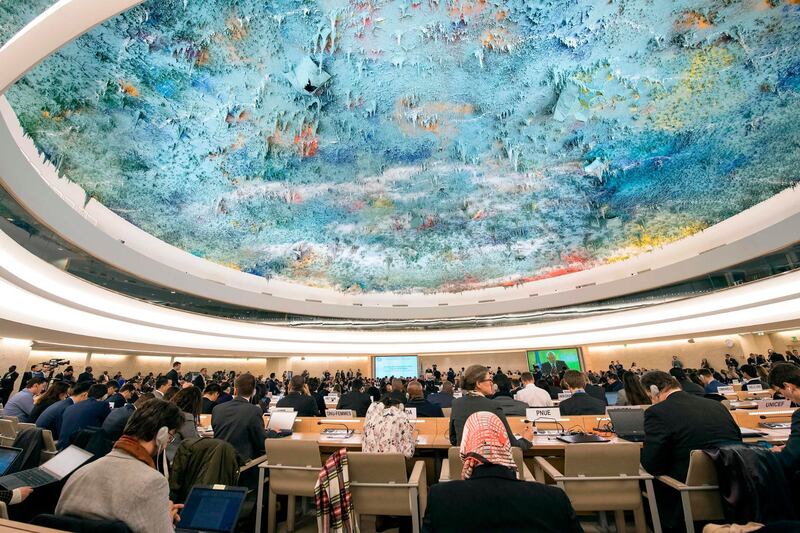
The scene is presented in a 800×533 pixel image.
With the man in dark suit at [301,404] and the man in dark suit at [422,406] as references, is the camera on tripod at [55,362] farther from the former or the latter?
the man in dark suit at [422,406]

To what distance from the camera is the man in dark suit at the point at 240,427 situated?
12.2ft

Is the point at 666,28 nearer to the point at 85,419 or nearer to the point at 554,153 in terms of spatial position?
the point at 554,153

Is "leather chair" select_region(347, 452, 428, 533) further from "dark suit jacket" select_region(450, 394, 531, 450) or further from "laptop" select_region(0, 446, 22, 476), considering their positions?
"laptop" select_region(0, 446, 22, 476)

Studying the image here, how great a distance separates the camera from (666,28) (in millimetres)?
5117

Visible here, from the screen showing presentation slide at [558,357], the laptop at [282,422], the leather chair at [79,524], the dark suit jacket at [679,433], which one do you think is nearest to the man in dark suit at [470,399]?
the dark suit jacket at [679,433]

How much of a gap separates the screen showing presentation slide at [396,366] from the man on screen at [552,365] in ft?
24.5

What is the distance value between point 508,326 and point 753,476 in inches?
727

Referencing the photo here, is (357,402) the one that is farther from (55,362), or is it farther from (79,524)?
(55,362)

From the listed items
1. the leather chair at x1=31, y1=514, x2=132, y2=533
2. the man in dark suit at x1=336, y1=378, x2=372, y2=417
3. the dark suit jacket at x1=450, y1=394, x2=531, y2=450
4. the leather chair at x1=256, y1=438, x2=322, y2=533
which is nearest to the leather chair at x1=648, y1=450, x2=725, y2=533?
the dark suit jacket at x1=450, y1=394, x2=531, y2=450

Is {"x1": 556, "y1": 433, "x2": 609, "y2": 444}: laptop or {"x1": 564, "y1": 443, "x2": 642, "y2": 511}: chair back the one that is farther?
{"x1": 556, "y1": 433, "x2": 609, "y2": 444}: laptop

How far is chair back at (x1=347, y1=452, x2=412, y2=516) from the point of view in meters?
2.90

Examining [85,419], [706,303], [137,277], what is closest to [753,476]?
[85,419]

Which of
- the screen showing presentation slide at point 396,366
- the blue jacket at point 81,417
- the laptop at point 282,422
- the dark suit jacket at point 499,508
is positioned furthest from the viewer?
the screen showing presentation slide at point 396,366

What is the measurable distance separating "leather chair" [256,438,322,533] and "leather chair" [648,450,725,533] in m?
2.81
